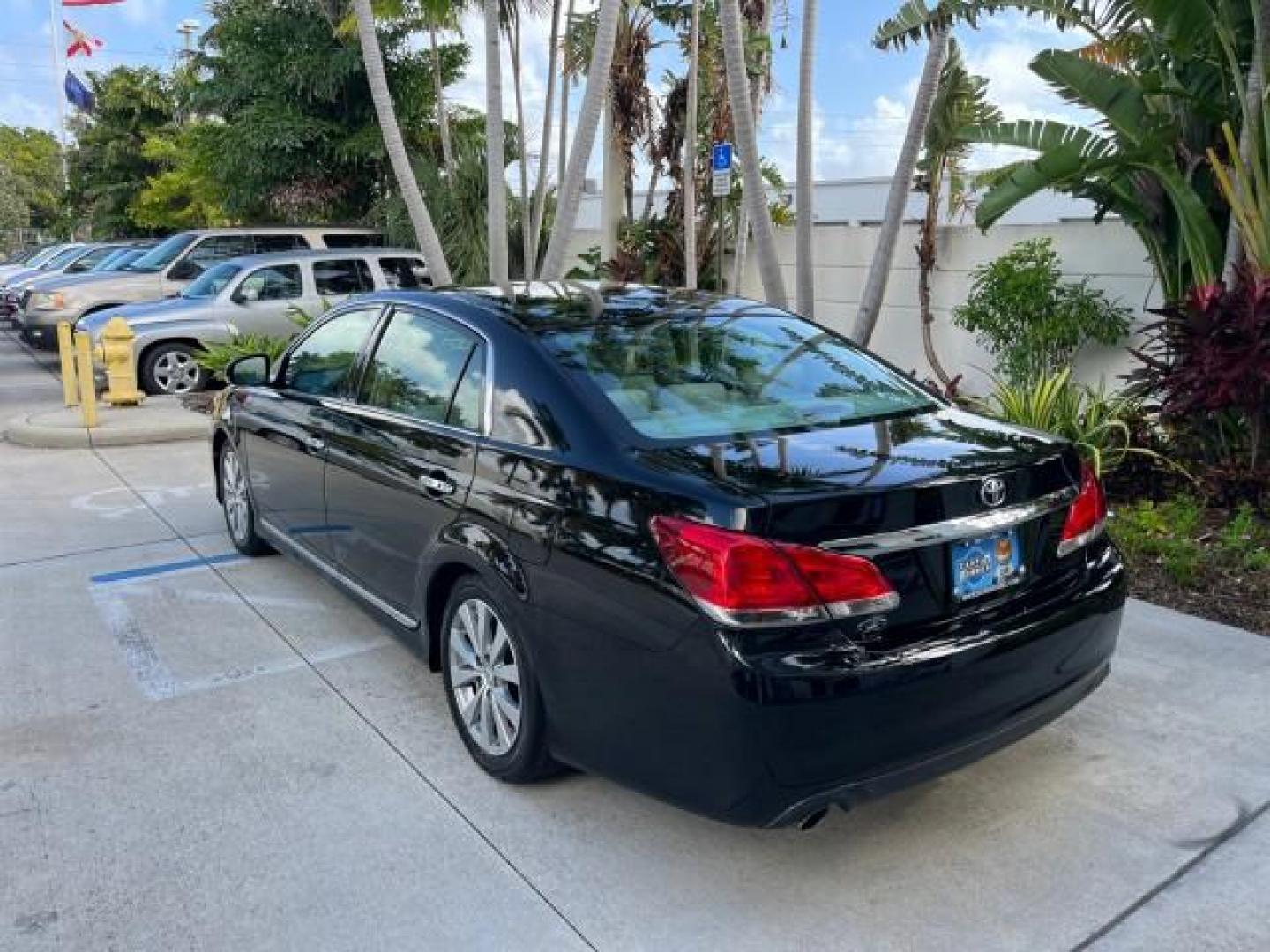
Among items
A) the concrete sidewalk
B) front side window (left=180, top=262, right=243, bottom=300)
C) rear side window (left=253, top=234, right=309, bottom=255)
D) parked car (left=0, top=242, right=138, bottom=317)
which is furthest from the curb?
parked car (left=0, top=242, right=138, bottom=317)

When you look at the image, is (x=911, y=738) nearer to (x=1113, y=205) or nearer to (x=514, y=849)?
(x=514, y=849)

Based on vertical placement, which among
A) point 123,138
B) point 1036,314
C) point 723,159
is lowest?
point 1036,314

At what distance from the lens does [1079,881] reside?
2982 millimetres

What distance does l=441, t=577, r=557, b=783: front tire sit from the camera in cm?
330

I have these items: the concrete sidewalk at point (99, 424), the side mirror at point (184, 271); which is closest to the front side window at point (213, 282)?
the concrete sidewalk at point (99, 424)

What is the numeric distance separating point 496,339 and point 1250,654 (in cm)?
347

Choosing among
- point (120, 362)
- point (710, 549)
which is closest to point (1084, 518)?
point (710, 549)

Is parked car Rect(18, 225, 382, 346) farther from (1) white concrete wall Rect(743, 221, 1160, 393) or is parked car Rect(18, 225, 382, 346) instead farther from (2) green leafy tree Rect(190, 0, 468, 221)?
(1) white concrete wall Rect(743, 221, 1160, 393)

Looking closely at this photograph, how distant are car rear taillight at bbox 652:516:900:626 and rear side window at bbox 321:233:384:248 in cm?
1382

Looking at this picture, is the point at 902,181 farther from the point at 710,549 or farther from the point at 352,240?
the point at 352,240

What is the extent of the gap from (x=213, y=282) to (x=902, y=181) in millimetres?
8417

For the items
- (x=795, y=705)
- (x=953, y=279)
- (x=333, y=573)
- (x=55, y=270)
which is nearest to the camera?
(x=795, y=705)

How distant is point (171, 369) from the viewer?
12.0 meters

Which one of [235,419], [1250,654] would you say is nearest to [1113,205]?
[1250,654]
